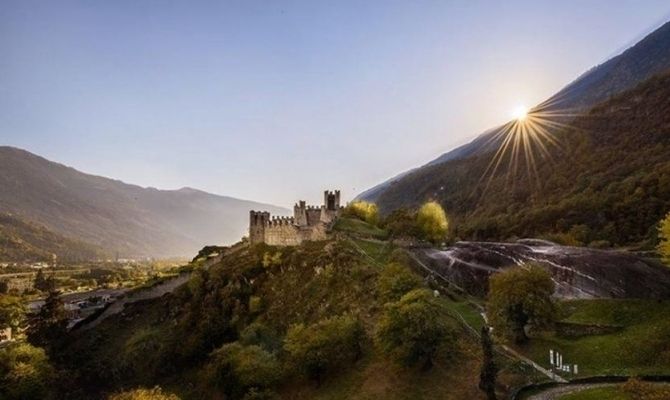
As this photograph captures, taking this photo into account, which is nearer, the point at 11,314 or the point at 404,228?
the point at 404,228

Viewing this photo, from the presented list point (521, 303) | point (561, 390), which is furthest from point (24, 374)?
point (561, 390)

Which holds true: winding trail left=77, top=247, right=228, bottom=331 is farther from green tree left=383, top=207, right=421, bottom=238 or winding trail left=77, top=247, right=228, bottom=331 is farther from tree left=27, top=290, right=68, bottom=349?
green tree left=383, top=207, right=421, bottom=238

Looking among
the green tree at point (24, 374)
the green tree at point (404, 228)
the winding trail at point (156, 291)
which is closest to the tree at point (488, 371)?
the green tree at point (404, 228)

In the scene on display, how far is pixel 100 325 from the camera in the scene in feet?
293

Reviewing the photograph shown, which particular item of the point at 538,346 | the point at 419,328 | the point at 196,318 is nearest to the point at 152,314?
the point at 196,318

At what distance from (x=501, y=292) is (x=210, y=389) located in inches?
1368

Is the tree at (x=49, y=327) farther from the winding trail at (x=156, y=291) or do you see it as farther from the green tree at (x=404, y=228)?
the green tree at (x=404, y=228)

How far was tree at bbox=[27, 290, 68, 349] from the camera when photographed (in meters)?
77.7

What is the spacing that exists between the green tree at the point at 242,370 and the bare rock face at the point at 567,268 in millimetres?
23892

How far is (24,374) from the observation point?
6262 cm

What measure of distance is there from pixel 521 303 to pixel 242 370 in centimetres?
2642

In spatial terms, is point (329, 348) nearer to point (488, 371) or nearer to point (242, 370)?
point (242, 370)

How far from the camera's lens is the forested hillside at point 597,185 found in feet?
370

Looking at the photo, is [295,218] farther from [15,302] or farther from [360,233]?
[15,302]
